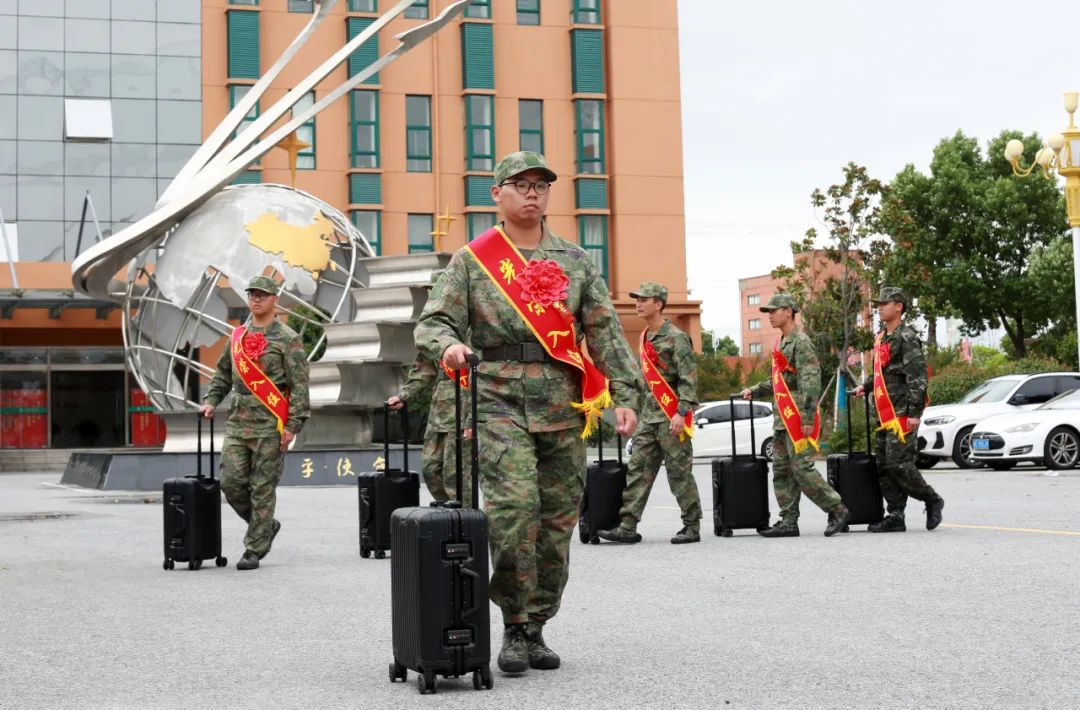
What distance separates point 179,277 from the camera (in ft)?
83.4

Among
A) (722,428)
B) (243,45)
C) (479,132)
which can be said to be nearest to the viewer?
(722,428)

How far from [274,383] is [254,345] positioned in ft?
0.92

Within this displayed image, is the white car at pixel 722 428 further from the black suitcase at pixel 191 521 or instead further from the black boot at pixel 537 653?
the black boot at pixel 537 653

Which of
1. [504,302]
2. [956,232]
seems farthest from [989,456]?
[956,232]

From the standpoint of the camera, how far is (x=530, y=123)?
4675 centimetres

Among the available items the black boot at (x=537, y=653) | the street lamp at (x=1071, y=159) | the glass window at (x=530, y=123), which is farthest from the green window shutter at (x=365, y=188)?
the black boot at (x=537, y=653)

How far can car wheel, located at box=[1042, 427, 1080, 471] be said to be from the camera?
70.2 feet

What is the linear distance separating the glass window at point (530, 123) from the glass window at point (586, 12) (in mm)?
2909

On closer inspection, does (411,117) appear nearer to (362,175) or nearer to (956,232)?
(362,175)

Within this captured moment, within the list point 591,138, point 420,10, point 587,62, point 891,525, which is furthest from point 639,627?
point 587,62

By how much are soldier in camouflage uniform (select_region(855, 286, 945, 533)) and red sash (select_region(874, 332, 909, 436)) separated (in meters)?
0.02

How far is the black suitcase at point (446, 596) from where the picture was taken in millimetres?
5168

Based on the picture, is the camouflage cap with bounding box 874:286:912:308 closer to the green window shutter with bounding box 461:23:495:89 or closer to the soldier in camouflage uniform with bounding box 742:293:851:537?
the soldier in camouflage uniform with bounding box 742:293:851:537

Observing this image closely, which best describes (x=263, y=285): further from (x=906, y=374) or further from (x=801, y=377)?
(x=906, y=374)
